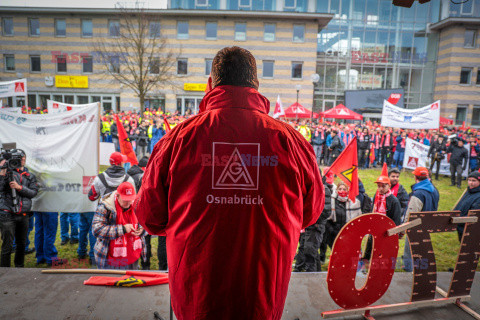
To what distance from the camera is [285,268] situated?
5.58 feet

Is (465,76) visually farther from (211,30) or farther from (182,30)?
(182,30)

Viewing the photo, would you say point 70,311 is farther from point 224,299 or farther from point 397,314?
point 397,314

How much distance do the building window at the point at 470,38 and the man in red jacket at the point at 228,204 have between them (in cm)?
3898

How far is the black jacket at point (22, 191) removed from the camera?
4.71 metres

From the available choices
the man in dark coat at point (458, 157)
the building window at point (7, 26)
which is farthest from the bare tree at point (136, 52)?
the man in dark coat at point (458, 157)

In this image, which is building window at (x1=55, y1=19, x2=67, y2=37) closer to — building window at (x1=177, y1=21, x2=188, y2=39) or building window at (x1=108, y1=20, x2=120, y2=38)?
building window at (x1=108, y1=20, x2=120, y2=38)

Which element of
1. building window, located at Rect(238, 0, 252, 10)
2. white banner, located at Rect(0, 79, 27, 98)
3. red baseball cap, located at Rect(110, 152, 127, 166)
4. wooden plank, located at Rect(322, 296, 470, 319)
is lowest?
wooden plank, located at Rect(322, 296, 470, 319)

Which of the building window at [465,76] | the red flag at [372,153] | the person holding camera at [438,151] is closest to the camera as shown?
the person holding camera at [438,151]

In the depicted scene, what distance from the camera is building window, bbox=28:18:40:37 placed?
29609 mm

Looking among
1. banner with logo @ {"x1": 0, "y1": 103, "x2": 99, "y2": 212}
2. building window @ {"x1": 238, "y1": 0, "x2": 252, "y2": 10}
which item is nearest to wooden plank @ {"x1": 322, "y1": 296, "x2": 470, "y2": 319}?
banner with logo @ {"x1": 0, "y1": 103, "x2": 99, "y2": 212}

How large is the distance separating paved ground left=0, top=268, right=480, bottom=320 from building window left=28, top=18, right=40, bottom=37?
3357cm

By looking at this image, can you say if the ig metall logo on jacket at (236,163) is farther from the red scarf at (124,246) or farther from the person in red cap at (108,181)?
the person in red cap at (108,181)

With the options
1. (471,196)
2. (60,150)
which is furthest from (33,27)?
(471,196)

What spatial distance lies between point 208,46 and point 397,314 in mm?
29061
